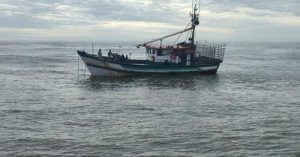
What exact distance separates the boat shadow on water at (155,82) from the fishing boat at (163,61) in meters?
0.70

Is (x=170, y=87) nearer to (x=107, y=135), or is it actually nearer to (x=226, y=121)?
(x=226, y=121)

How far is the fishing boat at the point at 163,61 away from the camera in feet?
150

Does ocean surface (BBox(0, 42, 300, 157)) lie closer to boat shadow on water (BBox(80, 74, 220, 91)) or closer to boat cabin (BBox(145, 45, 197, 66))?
boat shadow on water (BBox(80, 74, 220, 91))

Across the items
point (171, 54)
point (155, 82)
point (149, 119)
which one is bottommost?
point (149, 119)

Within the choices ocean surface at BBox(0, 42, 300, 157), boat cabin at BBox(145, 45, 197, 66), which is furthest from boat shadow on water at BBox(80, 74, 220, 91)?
boat cabin at BBox(145, 45, 197, 66)

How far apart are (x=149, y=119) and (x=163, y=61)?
23346 mm

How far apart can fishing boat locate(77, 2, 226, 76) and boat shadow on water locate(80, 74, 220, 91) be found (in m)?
0.70

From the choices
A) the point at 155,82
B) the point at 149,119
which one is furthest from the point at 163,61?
the point at 149,119

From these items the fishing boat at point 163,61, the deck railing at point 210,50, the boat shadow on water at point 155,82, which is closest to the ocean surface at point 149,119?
the boat shadow on water at point 155,82

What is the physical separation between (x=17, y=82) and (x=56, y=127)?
21.5m

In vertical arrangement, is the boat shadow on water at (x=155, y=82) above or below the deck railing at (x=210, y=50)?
below

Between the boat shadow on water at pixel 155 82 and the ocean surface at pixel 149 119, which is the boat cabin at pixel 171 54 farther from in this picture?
the ocean surface at pixel 149 119

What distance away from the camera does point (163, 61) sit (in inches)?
1879

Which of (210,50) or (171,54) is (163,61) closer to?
(171,54)
